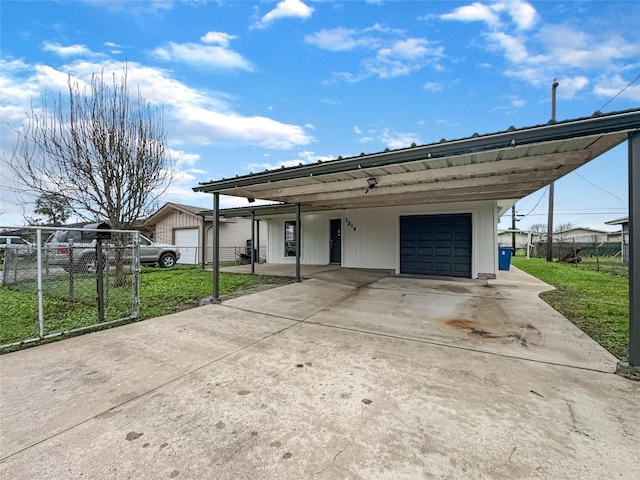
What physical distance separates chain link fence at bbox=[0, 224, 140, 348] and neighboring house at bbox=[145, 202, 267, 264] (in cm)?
814

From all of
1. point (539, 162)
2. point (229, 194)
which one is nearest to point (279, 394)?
point (539, 162)

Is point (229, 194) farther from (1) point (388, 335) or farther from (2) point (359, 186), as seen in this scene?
(1) point (388, 335)

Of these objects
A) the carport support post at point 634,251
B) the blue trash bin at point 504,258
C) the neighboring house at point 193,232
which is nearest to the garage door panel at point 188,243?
the neighboring house at point 193,232

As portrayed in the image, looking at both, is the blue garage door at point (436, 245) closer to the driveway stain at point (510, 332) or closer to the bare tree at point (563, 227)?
the driveway stain at point (510, 332)

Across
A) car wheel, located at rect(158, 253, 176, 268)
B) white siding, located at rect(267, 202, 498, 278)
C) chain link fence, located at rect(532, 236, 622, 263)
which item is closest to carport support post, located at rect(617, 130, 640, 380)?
white siding, located at rect(267, 202, 498, 278)

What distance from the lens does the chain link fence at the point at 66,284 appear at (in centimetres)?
411

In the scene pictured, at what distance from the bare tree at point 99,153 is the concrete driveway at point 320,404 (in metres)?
4.65

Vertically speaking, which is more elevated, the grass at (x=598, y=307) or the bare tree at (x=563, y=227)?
the bare tree at (x=563, y=227)

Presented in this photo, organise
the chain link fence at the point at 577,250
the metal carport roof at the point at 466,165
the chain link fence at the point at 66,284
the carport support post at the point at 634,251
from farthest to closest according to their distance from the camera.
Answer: the chain link fence at the point at 577,250, the chain link fence at the point at 66,284, the metal carport roof at the point at 466,165, the carport support post at the point at 634,251

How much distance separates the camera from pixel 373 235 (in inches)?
432

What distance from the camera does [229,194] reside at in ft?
22.7

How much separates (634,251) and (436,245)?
7.12m

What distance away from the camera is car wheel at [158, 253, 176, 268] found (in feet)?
42.3

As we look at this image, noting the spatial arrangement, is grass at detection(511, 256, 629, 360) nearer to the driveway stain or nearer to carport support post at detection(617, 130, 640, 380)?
carport support post at detection(617, 130, 640, 380)
